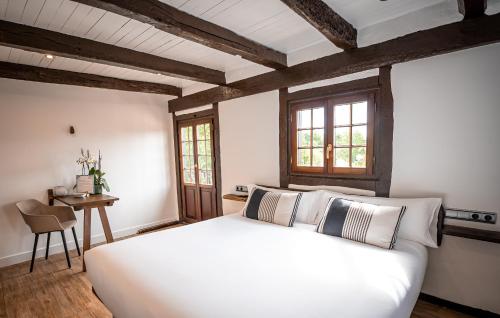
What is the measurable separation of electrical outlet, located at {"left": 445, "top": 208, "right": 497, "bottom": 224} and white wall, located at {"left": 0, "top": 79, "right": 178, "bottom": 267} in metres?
4.14

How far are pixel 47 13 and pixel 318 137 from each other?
8.42 feet

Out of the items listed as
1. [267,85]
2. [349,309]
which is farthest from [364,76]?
[349,309]

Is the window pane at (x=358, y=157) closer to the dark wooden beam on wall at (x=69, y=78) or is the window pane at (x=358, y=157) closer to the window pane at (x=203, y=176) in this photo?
the window pane at (x=203, y=176)

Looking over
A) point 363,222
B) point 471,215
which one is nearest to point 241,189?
point 363,222

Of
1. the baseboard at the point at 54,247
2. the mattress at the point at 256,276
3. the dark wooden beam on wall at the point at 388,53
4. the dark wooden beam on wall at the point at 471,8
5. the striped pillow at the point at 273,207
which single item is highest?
the dark wooden beam on wall at the point at 471,8

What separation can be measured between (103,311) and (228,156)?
2.28 meters

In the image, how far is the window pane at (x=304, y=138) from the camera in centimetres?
282

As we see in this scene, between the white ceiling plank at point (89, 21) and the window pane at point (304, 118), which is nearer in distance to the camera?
the white ceiling plank at point (89, 21)

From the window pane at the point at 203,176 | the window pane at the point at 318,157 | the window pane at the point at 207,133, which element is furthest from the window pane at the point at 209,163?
the window pane at the point at 318,157

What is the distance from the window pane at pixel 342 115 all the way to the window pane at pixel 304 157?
1.54 feet

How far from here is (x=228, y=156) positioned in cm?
373

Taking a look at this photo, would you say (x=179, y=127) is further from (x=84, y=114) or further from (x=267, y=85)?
(x=267, y=85)

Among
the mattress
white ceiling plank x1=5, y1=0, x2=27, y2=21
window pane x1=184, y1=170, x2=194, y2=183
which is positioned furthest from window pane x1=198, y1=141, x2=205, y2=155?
white ceiling plank x1=5, y1=0, x2=27, y2=21

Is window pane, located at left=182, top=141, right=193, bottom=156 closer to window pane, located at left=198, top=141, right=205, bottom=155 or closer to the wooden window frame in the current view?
window pane, located at left=198, top=141, right=205, bottom=155
